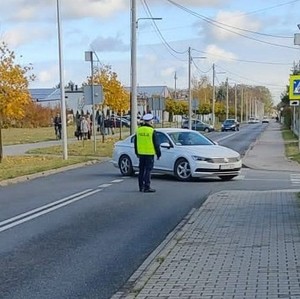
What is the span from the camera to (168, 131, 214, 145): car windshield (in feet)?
69.7

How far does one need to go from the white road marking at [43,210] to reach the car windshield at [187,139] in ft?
14.4

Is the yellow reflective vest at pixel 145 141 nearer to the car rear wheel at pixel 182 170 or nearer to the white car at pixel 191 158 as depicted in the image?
the white car at pixel 191 158

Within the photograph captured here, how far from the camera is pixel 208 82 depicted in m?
152

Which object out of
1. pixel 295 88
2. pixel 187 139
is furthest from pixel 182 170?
pixel 295 88

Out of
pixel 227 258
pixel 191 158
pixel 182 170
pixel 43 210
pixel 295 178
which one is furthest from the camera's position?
pixel 295 178

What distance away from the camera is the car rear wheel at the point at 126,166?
22.2 meters

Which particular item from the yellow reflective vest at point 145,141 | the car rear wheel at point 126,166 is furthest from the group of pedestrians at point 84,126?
the yellow reflective vest at point 145,141

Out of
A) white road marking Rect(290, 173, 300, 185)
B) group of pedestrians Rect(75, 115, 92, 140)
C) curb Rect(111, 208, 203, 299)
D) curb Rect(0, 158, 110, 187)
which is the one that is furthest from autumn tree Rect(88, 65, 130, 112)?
curb Rect(111, 208, 203, 299)

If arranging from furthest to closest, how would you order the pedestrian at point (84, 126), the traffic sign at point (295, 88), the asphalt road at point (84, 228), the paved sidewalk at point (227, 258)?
the pedestrian at point (84, 126)
the traffic sign at point (295, 88)
the asphalt road at point (84, 228)
the paved sidewalk at point (227, 258)

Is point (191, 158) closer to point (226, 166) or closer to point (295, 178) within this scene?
point (226, 166)

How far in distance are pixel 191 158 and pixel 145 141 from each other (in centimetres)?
321

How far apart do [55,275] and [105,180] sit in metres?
12.8

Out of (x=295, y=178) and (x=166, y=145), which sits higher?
(x=166, y=145)

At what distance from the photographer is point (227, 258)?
864 centimetres
